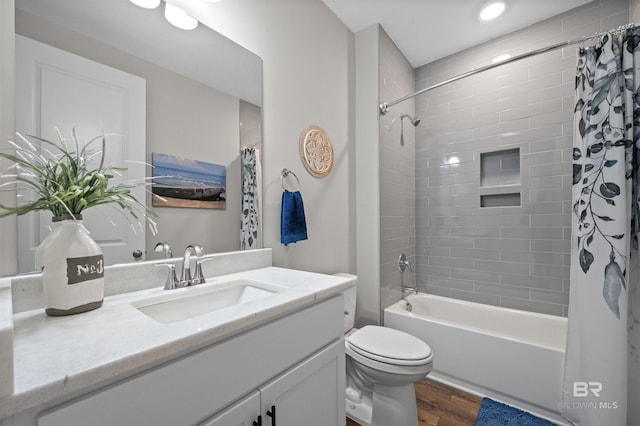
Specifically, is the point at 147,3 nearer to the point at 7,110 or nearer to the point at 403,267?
the point at 7,110

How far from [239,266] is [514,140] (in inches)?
93.4

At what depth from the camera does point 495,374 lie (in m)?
1.69

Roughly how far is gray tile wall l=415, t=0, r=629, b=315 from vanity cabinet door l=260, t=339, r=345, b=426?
6.09ft

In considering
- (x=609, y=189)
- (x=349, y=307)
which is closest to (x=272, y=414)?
(x=349, y=307)

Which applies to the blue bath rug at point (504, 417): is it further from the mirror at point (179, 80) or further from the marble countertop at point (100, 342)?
the mirror at point (179, 80)

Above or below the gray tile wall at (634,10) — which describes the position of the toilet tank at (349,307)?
below

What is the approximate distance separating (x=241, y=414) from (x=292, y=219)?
98 cm

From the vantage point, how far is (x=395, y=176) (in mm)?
2408

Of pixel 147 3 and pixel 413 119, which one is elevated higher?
pixel 413 119

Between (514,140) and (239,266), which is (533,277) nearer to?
(514,140)

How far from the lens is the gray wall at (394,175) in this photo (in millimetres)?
2205

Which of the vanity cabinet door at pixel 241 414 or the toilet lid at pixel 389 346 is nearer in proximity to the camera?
the vanity cabinet door at pixel 241 414

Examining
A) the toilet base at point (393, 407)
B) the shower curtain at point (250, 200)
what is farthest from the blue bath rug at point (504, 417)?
the shower curtain at point (250, 200)

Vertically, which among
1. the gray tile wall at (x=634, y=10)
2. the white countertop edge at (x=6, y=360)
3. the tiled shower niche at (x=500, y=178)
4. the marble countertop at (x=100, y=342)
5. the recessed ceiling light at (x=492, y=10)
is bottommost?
the marble countertop at (x=100, y=342)
